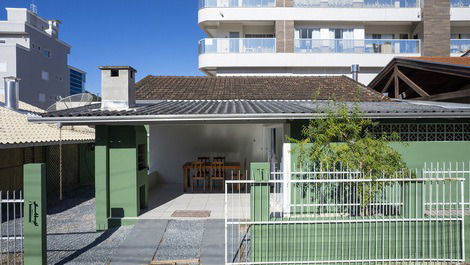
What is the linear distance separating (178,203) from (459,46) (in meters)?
23.5

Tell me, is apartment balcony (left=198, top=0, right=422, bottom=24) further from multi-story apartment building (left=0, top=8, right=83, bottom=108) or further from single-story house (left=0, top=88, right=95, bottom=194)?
multi-story apartment building (left=0, top=8, right=83, bottom=108)

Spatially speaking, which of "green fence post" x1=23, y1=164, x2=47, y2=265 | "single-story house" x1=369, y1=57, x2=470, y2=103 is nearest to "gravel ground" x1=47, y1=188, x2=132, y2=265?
"green fence post" x1=23, y1=164, x2=47, y2=265

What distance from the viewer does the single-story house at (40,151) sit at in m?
9.32

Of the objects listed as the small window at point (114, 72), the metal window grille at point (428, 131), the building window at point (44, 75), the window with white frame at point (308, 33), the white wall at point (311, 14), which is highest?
the white wall at point (311, 14)

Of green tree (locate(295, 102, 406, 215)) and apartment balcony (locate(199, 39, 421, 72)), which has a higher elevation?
apartment balcony (locate(199, 39, 421, 72))

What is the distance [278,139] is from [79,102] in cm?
823

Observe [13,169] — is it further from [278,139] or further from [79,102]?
[278,139]

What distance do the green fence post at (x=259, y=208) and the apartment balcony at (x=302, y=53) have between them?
54.1 ft

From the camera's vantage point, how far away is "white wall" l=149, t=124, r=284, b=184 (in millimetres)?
12398

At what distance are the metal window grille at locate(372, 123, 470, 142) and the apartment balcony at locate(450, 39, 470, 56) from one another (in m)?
18.3

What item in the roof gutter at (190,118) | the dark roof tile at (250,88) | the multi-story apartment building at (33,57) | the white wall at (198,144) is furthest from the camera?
the multi-story apartment building at (33,57)

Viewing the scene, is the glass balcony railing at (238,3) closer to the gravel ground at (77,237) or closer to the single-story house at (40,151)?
the single-story house at (40,151)

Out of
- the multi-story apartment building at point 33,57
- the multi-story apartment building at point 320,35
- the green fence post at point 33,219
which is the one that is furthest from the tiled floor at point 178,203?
the multi-story apartment building at point 33,57

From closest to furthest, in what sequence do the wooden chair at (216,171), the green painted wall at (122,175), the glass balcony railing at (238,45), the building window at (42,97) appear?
the green painted wall at (122,175)
the wooden chair at (216,171)
the glass balcony railing at (238,45)
the building window at (42,97)
